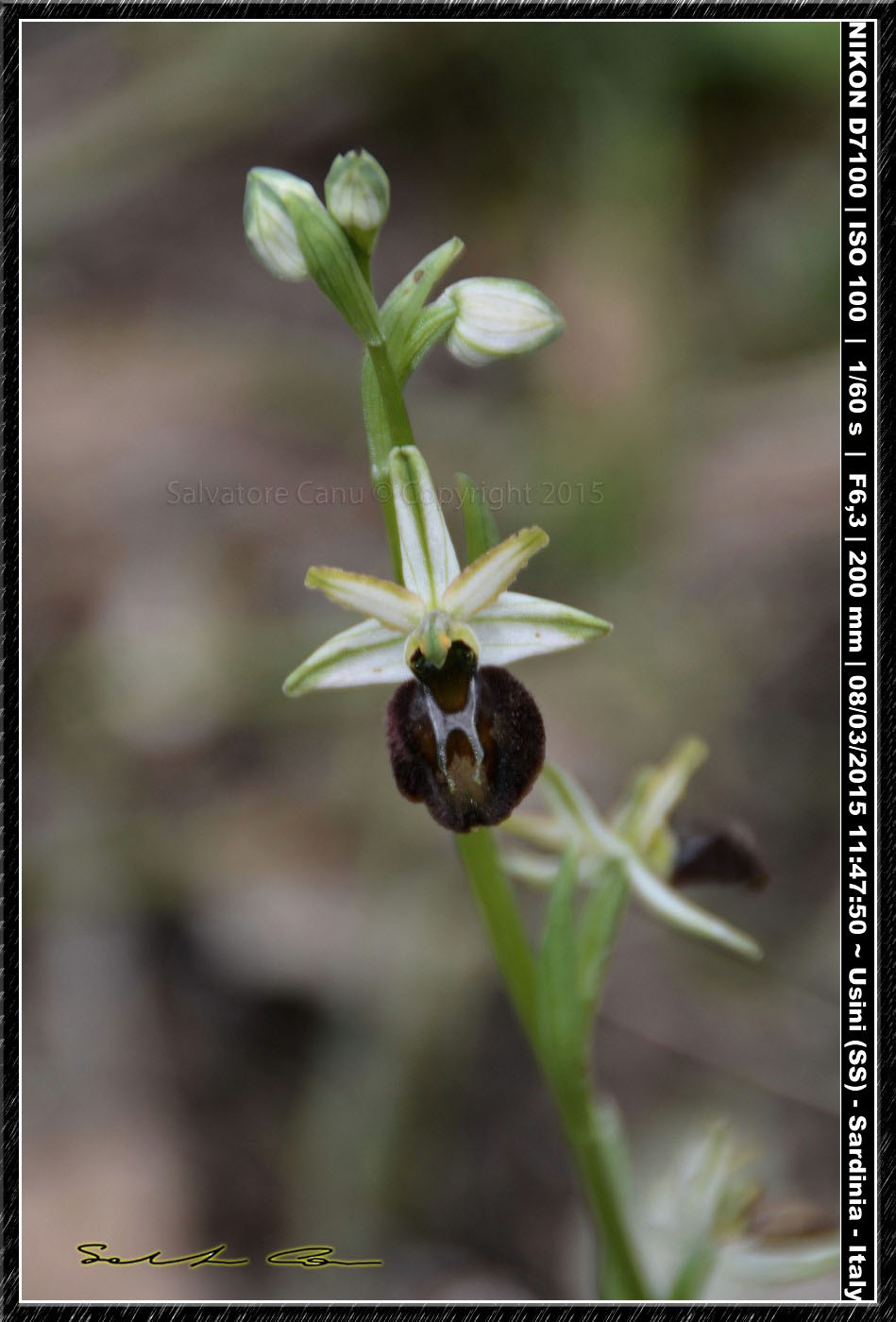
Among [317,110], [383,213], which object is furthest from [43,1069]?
[317,110]

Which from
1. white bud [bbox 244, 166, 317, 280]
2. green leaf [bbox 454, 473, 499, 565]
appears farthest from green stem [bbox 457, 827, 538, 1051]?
white bud [bbox 244, 166, 317, 280]

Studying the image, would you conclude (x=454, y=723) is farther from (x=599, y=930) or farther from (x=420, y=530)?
(x=599, y=930)

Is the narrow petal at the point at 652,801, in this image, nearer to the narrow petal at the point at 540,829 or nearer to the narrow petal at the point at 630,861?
the narrow petal at the point at 630,861

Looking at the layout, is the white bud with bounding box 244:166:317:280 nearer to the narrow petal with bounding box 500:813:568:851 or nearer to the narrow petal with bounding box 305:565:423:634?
the narrow petal with bounding box 305:565:423:634

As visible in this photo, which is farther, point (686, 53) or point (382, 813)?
point (686, 53)

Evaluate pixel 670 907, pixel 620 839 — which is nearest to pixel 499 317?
pixel 620 839
